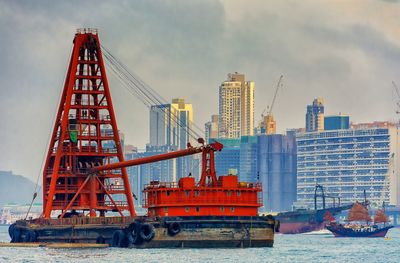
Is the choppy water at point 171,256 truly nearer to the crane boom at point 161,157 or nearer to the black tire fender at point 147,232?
the black tire fender at point 147,232

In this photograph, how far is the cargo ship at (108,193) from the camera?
438ft

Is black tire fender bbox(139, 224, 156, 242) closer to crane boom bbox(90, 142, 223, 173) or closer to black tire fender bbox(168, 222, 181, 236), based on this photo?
black tire fender bbox(168, 222, 181, 236)

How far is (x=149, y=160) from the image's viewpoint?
148 metres

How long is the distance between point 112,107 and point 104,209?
38.2 feet

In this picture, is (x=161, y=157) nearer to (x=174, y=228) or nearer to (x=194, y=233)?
(x=174, y=228)

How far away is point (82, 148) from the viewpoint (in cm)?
15788

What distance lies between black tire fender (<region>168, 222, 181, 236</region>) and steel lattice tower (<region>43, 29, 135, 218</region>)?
22863 mm

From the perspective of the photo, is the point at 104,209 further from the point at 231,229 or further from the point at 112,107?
the point at 231,229

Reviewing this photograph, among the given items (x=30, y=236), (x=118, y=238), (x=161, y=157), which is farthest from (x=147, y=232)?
(x=30, y=236)

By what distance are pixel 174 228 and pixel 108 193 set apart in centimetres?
2528

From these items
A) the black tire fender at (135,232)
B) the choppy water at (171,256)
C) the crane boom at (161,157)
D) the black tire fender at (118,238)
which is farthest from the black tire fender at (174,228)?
the crane boom at (161,157)

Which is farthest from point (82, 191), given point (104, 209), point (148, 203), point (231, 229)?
point (231, 229)

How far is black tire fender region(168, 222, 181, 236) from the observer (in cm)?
13275

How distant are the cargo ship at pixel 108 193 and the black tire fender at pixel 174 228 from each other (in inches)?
3.6
